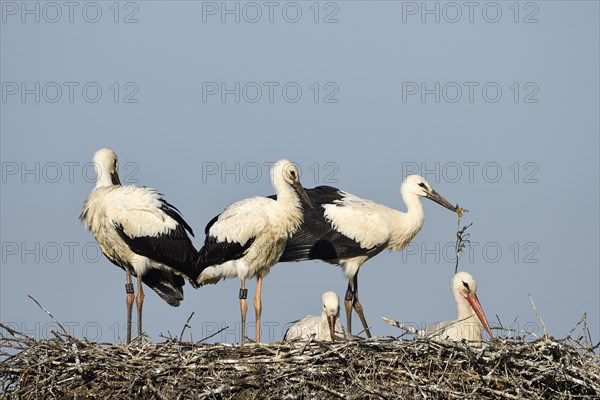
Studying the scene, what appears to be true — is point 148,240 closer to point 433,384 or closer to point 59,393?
point 59,393

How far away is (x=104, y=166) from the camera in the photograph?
48.8 ft

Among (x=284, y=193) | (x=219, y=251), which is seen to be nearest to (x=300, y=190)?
(x=284, y=193)

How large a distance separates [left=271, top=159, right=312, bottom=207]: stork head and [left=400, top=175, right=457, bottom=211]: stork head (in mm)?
1944

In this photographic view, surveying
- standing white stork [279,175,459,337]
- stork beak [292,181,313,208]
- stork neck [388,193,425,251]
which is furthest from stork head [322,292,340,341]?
stork neck [388,193,425,251]

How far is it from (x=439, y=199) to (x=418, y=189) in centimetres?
24

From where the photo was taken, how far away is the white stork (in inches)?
533

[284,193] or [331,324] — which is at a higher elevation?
[284,193]

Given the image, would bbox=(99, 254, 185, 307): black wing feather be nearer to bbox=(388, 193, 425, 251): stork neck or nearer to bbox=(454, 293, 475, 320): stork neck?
bbox=(388, 193, 425, 251): stork neck

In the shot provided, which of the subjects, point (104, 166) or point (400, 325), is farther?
point (104, 166)

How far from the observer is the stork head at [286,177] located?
14.3m

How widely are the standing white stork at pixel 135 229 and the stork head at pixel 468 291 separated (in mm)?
2409

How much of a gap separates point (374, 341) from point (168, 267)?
3.28m

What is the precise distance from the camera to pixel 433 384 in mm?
11875

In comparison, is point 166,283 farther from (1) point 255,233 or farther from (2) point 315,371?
(2) point 315,371
